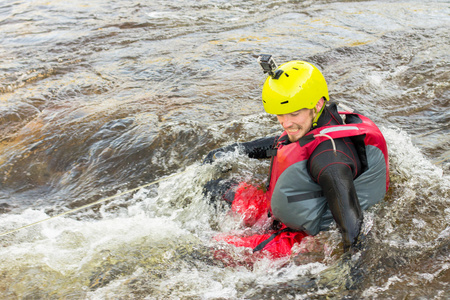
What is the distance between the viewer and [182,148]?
5.89m

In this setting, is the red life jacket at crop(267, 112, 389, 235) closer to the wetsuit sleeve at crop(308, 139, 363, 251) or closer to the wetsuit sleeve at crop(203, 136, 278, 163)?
the wetsuit sleeve at crop(308, 139, 363, 251)

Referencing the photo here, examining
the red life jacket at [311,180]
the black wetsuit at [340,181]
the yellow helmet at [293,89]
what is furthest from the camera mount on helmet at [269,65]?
the black wetsuit at [340,181]

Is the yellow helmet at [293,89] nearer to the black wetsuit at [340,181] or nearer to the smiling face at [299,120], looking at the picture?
the smiling face at [299,120]

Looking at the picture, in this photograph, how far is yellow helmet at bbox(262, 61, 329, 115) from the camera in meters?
3.17

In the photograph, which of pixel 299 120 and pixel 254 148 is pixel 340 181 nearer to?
pixel 299 120

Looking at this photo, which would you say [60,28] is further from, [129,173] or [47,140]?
[129,173]

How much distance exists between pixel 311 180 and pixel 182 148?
2993mm

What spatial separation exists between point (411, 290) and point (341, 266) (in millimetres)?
621

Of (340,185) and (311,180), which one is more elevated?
(340,185)

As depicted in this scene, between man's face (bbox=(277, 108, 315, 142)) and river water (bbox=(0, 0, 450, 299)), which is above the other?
man's face (bbox=(277, 108, 315, 142))

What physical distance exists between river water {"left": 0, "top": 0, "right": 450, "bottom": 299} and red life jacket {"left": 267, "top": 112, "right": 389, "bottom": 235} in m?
0.25

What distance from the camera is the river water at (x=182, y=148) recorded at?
3613 millimetres

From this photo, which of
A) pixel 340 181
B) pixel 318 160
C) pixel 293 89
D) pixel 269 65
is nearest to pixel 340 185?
pixel 340 181

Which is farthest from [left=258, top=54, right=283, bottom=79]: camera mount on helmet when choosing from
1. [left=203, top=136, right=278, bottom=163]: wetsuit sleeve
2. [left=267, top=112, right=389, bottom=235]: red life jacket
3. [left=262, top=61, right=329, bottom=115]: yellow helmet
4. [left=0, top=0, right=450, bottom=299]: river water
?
[left=0, top=0, right=450, bottom=299]: river water
